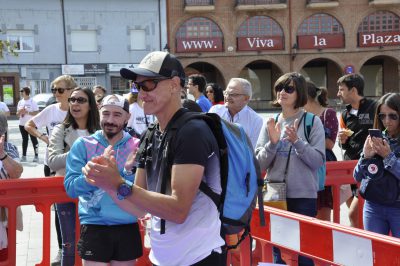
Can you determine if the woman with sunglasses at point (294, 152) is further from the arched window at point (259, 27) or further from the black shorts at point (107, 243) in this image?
the arched window at point (259, 27)

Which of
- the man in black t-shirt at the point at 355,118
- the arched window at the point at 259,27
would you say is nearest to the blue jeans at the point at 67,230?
the man in black t-shirt at the point at 355,118

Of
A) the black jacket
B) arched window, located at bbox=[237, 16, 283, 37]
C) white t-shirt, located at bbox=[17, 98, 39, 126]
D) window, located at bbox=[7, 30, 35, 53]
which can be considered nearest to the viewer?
the black jacket

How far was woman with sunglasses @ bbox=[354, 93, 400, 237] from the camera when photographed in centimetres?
358

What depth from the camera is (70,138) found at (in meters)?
4.41

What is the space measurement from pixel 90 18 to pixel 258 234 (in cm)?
3248

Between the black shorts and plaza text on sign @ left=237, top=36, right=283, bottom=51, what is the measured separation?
3373 cm

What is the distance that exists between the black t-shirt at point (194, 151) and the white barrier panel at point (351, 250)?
955 mm

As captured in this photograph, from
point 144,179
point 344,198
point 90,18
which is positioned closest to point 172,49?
point 90,18

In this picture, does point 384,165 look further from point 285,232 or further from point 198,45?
point 198,45

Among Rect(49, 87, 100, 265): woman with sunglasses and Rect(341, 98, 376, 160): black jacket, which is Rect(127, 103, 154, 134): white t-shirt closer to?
Rect(49, 87, 100, 265): woman with sunglasses

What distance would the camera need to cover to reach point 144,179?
2.39m

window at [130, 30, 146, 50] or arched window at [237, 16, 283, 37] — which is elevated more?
arched window at [237, 16, 283, 37]

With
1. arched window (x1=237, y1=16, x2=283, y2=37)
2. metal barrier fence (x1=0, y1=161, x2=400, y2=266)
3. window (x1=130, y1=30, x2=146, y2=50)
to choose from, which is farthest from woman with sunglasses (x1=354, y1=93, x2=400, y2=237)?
arched window (x1=237, y1=16, x2=283, y2=37)

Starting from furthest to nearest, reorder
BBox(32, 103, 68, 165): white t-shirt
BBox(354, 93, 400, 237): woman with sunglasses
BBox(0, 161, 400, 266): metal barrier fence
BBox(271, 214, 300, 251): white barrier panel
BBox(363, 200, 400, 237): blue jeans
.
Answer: BBox(32, 103, 68, 165): white t-shirt → BBox(363, 200, 400, 237): blue jeans → BBox(354, 93, 400, 237): woman with sunglasses → BBox(271, 214, 300, 251): white barrier panel → BBox(0, 161, 400, 266): metal barrier fence
